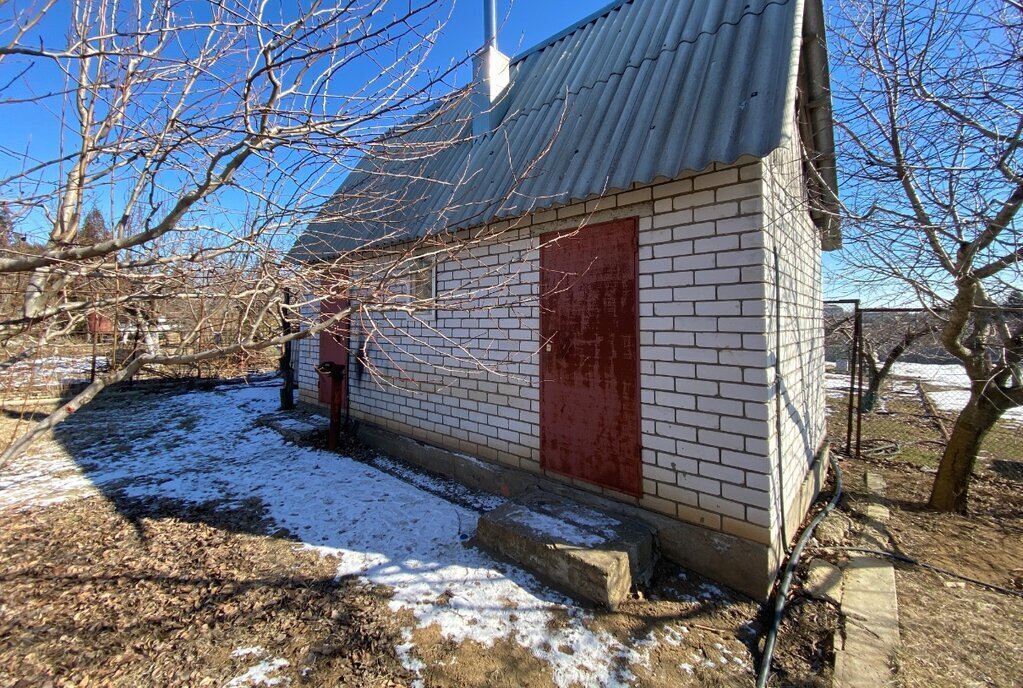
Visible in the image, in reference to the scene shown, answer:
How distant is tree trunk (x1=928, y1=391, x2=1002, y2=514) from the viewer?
443 cm

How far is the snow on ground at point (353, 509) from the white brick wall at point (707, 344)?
1.13 meters

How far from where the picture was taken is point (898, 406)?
1064cm

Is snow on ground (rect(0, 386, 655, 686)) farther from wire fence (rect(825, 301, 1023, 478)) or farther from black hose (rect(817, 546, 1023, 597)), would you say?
wire fence (rect(825, 301, 1023, 478))

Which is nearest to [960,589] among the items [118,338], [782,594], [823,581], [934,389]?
[823,581]

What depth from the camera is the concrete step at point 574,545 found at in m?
2.91

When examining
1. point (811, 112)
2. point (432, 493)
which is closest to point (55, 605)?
point (432, 493)

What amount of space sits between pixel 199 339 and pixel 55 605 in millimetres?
1996

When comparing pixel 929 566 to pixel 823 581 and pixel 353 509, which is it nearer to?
pixel 823 581

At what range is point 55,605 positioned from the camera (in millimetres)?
2885

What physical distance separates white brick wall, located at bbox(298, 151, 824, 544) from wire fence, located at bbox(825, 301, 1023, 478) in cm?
250

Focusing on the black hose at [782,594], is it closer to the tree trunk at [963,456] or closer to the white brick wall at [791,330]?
the white brick wall at [791,330]

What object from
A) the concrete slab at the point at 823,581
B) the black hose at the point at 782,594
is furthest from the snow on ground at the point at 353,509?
the concrete slab at the point at 823,581

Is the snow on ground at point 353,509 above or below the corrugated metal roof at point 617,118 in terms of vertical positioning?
below

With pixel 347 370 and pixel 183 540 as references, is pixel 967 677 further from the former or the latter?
pixel 347 370
